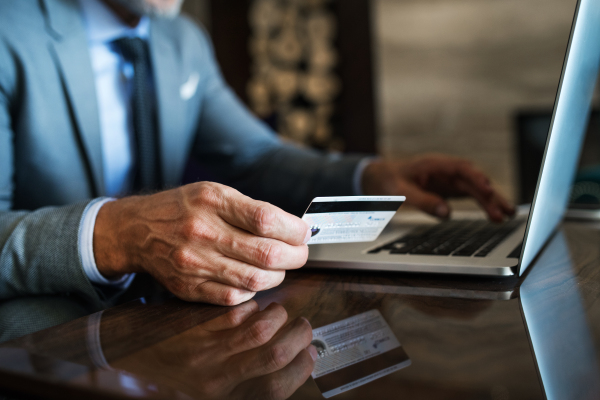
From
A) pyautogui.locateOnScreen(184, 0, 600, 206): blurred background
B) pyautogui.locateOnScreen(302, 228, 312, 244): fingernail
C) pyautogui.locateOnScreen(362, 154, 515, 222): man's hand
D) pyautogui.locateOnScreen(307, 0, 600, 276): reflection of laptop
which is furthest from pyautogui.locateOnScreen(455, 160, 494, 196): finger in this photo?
pyautogui.locateOnScreen(184, 0, 600, 206): blurred background

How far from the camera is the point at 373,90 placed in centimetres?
244

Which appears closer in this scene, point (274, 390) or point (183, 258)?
point (274, 390)

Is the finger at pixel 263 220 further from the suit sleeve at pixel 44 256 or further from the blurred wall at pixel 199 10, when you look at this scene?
the blurred wall at pixel 199 10

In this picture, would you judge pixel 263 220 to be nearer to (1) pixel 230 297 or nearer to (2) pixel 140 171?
(1) pixel 230 297

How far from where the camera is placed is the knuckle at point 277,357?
230mm

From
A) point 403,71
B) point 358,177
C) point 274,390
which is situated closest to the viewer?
point 274,390

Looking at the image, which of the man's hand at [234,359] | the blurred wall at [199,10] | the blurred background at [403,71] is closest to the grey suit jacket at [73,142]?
the man's hand at [234,359]

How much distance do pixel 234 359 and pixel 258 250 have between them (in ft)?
0.35

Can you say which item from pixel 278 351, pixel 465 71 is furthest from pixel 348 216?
pixel 465 71

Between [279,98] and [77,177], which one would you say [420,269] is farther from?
[279,98]

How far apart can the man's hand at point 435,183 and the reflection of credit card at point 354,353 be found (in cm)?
40

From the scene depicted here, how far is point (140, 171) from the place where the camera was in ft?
2.94

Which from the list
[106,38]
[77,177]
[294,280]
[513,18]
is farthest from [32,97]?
[513,18]

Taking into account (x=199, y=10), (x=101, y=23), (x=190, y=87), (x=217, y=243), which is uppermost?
(x=199, y=10)
